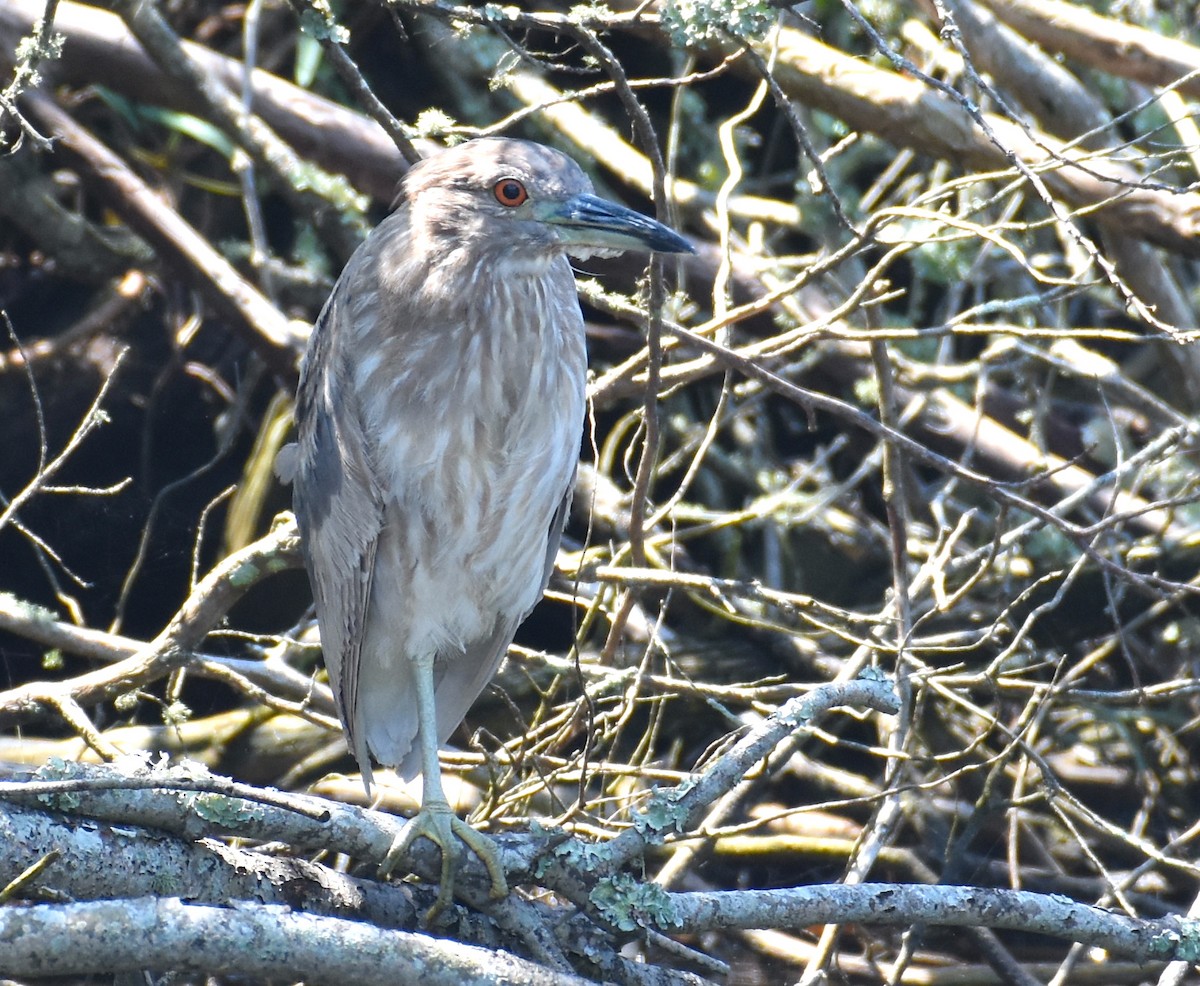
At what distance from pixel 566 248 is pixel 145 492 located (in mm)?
1901

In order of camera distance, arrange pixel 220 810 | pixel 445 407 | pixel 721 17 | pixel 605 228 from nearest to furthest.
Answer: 1. pixel 220 810
2. pixel 721 17
3. pixel 605 228
4. pixel 445 407

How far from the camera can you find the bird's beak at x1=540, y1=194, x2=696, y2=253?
244cm

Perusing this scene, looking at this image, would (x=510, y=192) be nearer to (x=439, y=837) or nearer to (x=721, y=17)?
Answer: (x=721, y=17)

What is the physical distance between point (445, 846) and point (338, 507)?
77cm

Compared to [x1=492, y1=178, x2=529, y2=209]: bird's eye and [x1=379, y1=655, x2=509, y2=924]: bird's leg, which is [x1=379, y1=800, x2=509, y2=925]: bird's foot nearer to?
[x1=379, y1=655, x2=509, y2=924]: bird's leg

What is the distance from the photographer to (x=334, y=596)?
2775 millimetres

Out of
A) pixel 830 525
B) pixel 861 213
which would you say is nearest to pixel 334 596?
pixel 830 525

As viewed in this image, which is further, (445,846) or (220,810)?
(445,846)

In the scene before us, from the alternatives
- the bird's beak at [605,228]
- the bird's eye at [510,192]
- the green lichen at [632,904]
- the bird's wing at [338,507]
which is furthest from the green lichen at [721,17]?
the green lichen at [632,904]

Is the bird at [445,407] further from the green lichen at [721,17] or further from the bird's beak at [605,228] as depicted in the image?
the green lichen at [721,17]

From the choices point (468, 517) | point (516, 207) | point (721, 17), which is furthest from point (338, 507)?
point (721, 17)

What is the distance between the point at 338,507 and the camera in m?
2.70

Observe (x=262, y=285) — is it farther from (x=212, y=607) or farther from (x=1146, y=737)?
(x=1146, y=737)

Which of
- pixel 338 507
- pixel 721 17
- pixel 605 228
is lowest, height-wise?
pixel 338 507
